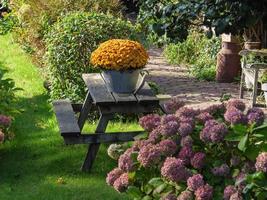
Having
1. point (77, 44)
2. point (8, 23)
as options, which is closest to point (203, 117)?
point (77, 44)

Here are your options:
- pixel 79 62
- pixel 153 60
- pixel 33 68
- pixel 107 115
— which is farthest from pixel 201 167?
pixel 153 60

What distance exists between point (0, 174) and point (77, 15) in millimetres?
2894

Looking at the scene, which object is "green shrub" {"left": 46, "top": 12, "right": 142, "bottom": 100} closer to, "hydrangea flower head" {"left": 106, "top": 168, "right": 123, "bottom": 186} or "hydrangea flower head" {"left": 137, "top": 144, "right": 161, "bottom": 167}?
"hydrangea flower head" {"left": 106, "top": 168, "right": 123, "bottom": 186}

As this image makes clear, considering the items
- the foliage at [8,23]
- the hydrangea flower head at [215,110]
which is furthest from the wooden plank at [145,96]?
the foliage at [8,23]

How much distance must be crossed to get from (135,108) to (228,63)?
5.29 m

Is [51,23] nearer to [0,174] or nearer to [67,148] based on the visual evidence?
[67,148]

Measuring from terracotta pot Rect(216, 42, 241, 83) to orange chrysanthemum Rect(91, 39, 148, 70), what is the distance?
4.95 m

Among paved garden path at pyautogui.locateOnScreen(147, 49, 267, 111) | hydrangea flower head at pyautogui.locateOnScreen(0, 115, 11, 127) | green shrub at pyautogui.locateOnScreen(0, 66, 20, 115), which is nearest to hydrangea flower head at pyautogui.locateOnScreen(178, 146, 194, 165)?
hydrangea flower head at pyautogui.locateOnScreen(0, 115, 11, 127)

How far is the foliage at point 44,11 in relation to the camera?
9.36 m

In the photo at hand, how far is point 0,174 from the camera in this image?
5.66 m

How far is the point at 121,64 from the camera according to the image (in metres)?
5.64

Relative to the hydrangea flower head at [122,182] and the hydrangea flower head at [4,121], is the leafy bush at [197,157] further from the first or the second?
the hydrangea flower head at [4,121]

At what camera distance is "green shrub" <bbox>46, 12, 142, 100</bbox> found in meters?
7.55

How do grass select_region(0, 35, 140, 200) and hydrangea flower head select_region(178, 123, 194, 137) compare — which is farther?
grass select_region(0, 35, 140, 200)
